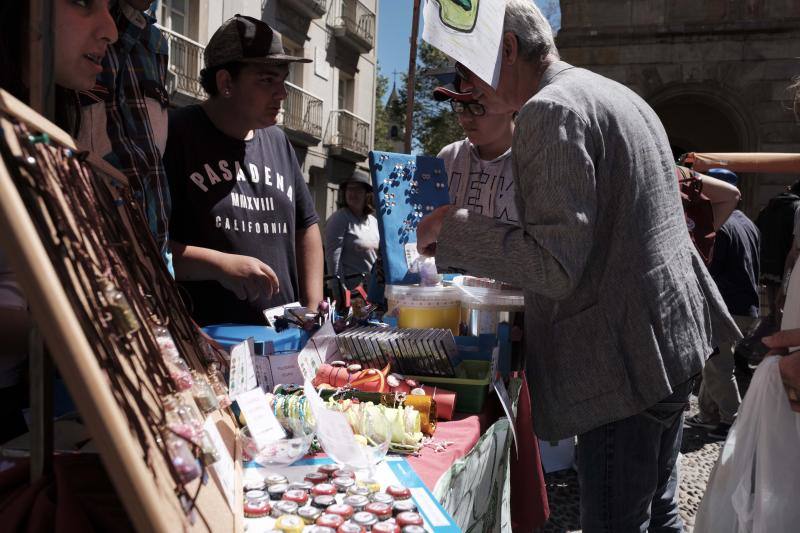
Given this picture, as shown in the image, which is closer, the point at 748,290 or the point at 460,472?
the point at 460,472

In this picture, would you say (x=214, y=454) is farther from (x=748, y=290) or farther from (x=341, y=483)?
(x=748, y=290)

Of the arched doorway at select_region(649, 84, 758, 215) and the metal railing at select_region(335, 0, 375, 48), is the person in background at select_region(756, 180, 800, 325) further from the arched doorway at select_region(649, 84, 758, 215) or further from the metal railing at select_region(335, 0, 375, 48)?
the metal railing at select_region(335, 0, 375, 48)

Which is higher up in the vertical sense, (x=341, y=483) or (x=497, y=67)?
(x=497, y=67)

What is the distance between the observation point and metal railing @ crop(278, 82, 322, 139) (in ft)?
44.8

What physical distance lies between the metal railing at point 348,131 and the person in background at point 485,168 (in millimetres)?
13557

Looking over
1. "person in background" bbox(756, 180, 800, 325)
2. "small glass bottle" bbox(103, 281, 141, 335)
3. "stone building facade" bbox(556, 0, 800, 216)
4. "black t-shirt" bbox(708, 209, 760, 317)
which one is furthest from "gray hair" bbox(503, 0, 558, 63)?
"stone building facade" bbox(556, 0, 800, 216)

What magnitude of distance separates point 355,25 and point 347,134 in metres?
2.76

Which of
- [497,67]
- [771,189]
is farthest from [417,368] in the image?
[771,189]

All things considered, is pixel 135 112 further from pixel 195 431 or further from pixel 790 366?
pixel 790 366

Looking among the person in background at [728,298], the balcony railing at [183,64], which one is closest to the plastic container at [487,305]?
the person in background at [728,298]

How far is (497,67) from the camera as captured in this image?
139 centimetres

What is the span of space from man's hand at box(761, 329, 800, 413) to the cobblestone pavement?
1227 mm

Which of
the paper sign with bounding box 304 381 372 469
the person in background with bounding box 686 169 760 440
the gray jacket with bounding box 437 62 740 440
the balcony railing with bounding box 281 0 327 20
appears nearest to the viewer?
the paper sign with bounding box 304 381 372 469

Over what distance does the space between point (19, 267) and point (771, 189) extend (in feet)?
35.8
